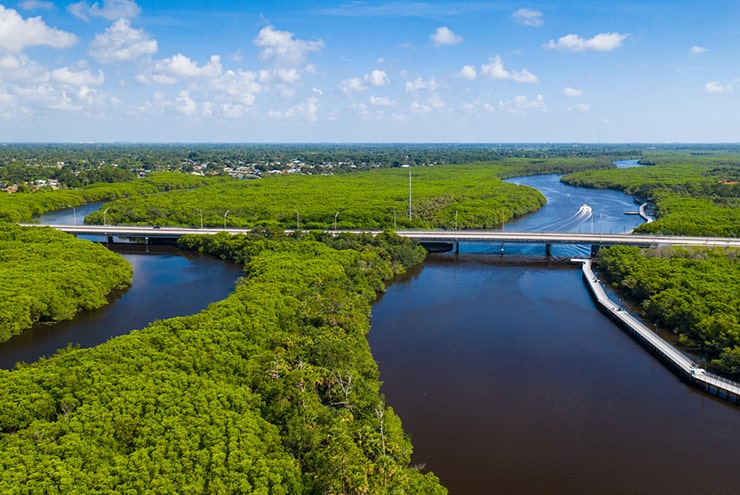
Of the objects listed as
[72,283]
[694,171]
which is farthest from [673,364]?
[694,171]

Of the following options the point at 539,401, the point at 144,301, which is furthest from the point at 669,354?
the point at 144,301

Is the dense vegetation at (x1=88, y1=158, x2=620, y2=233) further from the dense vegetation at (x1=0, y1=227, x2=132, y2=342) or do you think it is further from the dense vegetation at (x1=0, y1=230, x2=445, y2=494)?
the dense vegetation at (x1=0, y1=230, x2=445, y2=494)

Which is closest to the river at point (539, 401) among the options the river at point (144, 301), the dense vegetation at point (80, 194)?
the river at point (144, 301)

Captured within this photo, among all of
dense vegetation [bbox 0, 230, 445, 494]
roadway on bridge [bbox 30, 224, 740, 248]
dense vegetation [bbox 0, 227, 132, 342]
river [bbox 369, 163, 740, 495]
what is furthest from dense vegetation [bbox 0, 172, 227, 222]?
river [bbox 369, 163, 740, 495]

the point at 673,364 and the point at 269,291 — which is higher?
the point at 269,291

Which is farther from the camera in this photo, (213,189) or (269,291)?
(213,189)

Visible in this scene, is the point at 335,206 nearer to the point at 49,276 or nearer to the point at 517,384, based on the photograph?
the point at 49,276

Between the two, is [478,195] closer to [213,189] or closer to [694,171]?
[213,189]
